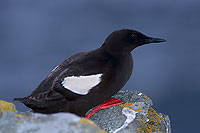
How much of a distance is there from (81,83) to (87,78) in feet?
0.43

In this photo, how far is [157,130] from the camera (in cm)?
Result: 550

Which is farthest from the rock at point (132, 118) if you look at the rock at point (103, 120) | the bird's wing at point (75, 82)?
the bird's wing at point (75, 82)

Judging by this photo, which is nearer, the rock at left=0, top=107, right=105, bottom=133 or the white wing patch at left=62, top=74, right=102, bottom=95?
the rock at left=0, top=107, right=105, bottom=133

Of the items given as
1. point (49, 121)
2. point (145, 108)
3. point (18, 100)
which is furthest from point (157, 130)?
point (49, 121)

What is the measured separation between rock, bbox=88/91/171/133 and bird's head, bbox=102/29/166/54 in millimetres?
983

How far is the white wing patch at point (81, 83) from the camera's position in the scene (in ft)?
17.0

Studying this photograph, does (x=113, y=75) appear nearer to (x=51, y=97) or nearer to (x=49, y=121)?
(x=51, y=97)

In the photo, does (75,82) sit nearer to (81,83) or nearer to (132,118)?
(81,83)

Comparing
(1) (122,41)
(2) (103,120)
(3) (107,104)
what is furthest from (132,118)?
(1) (122,41)

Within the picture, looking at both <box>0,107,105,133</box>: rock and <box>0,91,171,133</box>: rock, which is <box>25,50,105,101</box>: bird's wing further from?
<box>0,107,105,133</box>: rock

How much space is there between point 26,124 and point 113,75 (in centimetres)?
291

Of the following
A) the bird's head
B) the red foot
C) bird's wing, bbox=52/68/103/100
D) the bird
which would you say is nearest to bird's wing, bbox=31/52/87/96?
the bird

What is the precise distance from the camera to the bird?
519cm

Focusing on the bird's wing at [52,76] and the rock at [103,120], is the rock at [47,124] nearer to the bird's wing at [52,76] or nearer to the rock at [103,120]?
the rock at [103,120]
